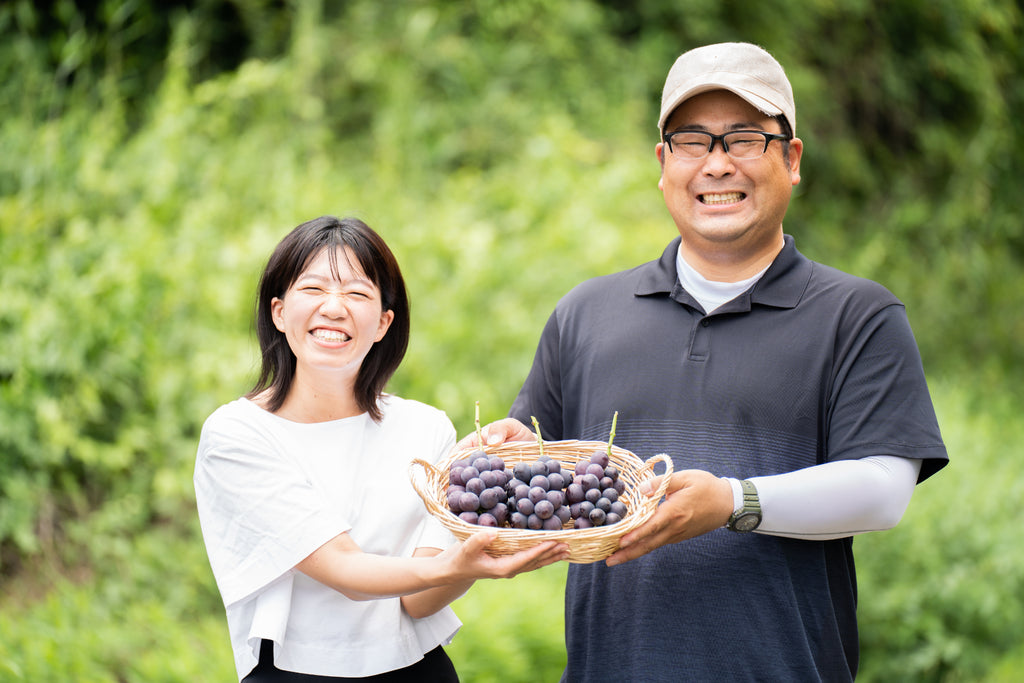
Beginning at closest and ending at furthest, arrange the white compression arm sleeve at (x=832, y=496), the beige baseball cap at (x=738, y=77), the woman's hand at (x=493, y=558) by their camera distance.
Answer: the woman's hand at (x=493, y=558), the white compression arm sleeve at (x=832, y=496), the beige baseball cap at (x=738, y=77)

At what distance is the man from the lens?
1.76m

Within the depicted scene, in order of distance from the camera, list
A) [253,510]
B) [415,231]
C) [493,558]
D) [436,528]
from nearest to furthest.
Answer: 1. [493,558]
2. [253,510]
3. [436,528]
4. [415,231]

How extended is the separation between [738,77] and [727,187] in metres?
0.22

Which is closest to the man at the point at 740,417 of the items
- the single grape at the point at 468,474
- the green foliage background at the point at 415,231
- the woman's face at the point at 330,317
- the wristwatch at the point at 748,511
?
the wristwatch at the point at 748,511

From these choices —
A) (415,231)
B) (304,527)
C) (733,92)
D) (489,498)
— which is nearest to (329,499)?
(304,527)

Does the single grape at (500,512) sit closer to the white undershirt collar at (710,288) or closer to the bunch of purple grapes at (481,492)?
the bunch of purple grapes at (481,492)

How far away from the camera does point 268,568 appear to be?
176 cm

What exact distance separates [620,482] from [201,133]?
4.73m

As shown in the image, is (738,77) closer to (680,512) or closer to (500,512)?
(680,512)

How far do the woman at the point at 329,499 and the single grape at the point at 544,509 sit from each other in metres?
0.08

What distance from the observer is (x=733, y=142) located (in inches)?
78.4

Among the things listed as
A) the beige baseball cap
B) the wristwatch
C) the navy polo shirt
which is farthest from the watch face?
the beige baseball cap

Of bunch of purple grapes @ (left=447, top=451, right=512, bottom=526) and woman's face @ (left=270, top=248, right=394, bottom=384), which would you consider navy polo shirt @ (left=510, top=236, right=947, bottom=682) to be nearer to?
bunch of purple grapes @ (left=447, top=451, right=512, bottom=526)

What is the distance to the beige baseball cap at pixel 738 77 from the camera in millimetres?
1942
